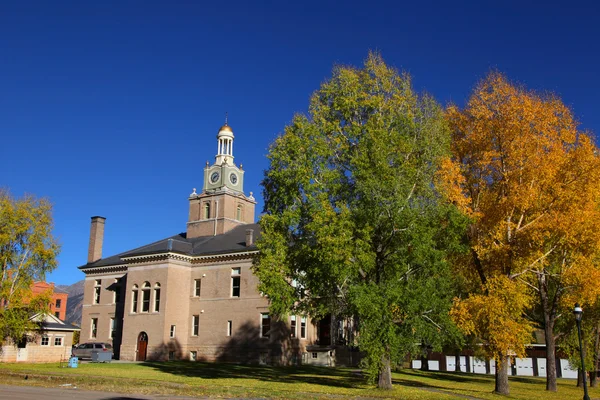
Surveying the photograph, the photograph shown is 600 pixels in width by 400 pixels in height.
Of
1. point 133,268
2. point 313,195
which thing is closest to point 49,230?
point 133,268

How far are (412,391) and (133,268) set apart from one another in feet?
116

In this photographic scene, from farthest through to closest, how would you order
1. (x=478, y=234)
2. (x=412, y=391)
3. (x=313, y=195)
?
1. (x=478, y=234)
2. (x=313, y=195)
3. (x=412, y=391)

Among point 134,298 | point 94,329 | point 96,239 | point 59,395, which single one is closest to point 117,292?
point 94,329

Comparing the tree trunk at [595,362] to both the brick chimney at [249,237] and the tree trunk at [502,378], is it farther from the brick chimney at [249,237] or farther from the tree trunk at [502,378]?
the brick chimney at [249,237]

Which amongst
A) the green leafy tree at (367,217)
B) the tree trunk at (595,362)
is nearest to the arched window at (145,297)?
the green leafy tree at (367,217)

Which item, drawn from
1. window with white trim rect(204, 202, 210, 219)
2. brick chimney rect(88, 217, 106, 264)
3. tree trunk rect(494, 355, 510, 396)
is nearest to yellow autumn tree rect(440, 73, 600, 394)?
tree trunk rect(494, 355, 510, 396)

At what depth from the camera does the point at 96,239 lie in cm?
6291

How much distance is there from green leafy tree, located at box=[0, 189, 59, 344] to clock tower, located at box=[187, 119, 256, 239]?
2035cm

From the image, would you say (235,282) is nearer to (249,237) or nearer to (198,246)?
(249,237)

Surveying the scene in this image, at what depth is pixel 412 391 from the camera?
82.5ft

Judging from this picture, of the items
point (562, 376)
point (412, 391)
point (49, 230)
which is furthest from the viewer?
point (562, 376)

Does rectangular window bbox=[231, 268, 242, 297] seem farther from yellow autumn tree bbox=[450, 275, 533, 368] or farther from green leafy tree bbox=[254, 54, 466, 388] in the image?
yellow autumn tree bbox=[450, 275, 533, 368]

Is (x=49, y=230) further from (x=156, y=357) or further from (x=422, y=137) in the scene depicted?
(x=422, y=137)

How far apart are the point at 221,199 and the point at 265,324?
17758mm
